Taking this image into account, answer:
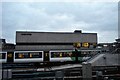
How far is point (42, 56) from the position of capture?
2750 cm

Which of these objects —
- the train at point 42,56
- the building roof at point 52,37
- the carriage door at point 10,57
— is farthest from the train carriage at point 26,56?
the building roof at point 52,37

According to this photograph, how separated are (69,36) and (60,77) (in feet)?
99.9

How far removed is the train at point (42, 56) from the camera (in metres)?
26.1

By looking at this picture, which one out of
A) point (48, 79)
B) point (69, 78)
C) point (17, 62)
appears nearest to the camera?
point (48, 79)

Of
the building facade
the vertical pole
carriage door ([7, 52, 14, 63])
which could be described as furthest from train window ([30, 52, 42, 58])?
the vertical pole

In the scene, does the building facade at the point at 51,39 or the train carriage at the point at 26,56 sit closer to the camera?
the train carriage at the point at 26,56

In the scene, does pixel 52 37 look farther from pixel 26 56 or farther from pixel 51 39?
pixel 26 56

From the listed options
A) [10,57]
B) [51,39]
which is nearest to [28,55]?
[10,57]

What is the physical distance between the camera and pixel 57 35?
4206cm

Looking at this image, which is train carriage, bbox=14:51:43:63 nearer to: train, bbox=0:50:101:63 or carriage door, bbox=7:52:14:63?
train, bbox=0:50:101:63

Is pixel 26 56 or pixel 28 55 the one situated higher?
pixel 28 55

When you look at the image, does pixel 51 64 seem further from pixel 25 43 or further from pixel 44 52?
pixel 25 43

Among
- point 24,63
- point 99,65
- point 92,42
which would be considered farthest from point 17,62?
point 92,42

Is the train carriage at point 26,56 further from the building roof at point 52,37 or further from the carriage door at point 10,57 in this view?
the building roof at point 52,37
